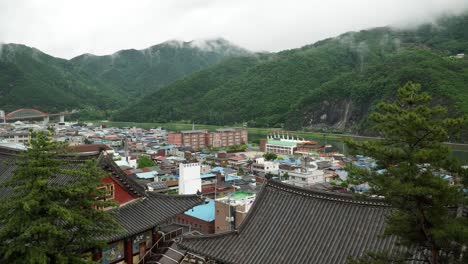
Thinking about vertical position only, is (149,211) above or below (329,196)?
below

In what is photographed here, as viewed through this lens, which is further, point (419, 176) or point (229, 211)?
point (229, 211)

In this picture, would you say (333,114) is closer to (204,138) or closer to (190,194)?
Answer: (204,138)

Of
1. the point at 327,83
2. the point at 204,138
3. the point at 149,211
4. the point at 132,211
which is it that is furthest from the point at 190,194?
the point at 327,83

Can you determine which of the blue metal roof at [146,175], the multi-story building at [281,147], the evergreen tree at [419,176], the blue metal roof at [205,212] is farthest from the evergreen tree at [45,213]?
the multi-story building at [281,147]

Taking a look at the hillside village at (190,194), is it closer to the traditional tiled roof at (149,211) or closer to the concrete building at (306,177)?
the traditional tiled roof at (149,211)

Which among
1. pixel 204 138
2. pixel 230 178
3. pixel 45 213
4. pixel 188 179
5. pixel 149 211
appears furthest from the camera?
pixel 204 138

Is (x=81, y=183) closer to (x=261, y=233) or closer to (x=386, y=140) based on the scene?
(x=261, y=233)
